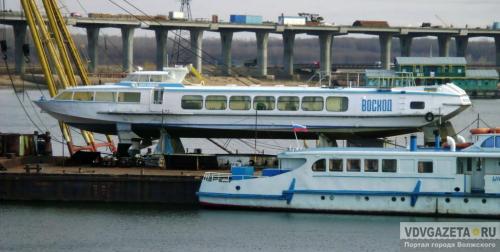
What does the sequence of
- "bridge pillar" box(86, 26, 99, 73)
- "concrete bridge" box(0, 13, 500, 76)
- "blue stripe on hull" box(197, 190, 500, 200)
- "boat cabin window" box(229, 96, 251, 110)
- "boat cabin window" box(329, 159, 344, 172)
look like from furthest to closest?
"bridge pillar" box(86, 26, 99, 73) < "concrete bridge" box(0, 13, 500, 76) < "boat cabin window" box(229, 96, 251, 110) < "boat cabin window" box(329, 159, 344, 172) < "blue stripe on hull" box(197, 190, 500, 200)

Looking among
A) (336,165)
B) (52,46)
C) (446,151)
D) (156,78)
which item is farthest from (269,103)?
(52,46)

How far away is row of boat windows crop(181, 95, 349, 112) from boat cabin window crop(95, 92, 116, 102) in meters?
2.97

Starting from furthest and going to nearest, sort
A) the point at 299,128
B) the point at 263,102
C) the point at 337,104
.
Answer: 1. the point at 263,102
2. the point at 337,104
3. the point at 299,128

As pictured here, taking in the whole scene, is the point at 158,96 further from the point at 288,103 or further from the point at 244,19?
the point at 244,19

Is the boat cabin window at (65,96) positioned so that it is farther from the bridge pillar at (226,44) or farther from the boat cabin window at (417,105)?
the bridge pillar at (226,44)

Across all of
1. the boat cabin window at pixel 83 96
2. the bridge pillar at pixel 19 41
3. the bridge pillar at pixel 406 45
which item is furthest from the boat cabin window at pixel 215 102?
the bridge pillar at pixel 406 45

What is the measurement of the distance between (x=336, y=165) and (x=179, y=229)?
5951 millimetres

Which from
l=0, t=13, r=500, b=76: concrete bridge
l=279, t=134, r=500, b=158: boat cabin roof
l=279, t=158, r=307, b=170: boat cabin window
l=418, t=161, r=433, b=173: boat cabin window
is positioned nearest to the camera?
l=279, t=134, r=500, b=158: boat cabin roof

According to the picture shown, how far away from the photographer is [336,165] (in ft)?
149

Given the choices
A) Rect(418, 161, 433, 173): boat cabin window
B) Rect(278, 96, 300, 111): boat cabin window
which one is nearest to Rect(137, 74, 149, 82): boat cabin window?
Rect(278, 96, 300, 111): boat cabin window

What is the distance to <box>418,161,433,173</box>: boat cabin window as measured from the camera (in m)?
44.9

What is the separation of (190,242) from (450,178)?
936cm

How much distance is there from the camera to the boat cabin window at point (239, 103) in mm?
53156

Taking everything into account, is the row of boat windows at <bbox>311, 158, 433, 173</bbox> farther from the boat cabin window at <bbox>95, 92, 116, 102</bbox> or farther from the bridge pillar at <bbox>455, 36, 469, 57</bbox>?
the bridge pillar at <bbox>455, 36, 469, 57</bbox>
